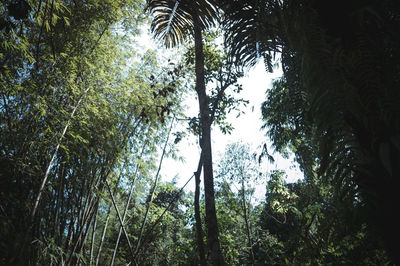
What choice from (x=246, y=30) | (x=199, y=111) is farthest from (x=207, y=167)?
(x=246, y=30)

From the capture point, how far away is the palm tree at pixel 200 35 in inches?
71.9

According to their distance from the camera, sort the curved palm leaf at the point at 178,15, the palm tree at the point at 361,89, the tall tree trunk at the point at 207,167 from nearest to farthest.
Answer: the palm tree at the point at 361,89 → the tall tree trunk at the point at 207,167 → the curved palm leaf at the point at 178,15

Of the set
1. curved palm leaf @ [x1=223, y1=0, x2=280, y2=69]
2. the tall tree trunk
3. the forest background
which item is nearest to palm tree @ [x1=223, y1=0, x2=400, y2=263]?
the forest background

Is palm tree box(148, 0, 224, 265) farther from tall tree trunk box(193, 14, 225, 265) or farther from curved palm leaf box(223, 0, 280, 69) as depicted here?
curved palm leaf box(223, 0, 280, 69)

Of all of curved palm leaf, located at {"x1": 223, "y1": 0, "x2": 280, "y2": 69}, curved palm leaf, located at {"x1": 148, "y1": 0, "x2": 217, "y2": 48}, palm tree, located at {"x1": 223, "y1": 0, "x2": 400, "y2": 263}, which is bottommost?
palm tree, located at {"x1": 223, "y1": 0, "x2": 400, "y2": 263}

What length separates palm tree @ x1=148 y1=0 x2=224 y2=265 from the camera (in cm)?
183

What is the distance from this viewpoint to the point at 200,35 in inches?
93.4

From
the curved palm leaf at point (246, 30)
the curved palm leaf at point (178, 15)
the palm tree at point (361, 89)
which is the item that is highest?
the curved palm leaf at point (178, 15)

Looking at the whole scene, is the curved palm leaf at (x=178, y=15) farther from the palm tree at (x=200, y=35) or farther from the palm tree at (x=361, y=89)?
the palm tree at (x=361, y=89)

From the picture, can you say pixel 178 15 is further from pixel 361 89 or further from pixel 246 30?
pixel 361 89

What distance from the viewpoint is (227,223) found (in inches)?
206

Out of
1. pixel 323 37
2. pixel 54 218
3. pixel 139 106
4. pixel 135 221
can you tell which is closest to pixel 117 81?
pixel 139 106

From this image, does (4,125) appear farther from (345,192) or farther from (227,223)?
(227,223)

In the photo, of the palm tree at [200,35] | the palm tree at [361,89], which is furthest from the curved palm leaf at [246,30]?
the palm tree at [361,89]
